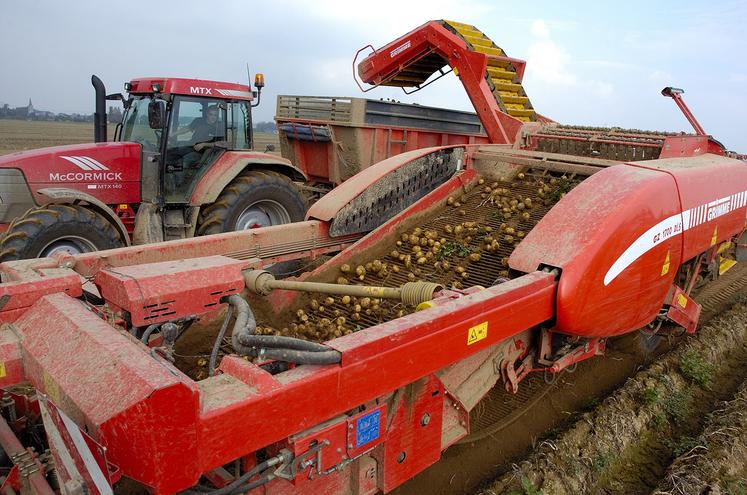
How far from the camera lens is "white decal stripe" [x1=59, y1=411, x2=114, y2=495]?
1568 mm

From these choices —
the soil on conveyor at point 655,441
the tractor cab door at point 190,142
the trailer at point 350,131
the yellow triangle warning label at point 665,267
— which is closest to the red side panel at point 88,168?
the tractor cab door at point 190,142

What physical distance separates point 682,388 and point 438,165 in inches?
99.0

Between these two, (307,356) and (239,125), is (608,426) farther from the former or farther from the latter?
(239,125)

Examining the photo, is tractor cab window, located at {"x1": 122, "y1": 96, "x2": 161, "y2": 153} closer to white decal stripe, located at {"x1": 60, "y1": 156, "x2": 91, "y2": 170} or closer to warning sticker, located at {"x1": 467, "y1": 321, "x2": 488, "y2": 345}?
white decal stripe, located at {"x1": 60, "y1": 156, "x2": 91, "y2": 170}

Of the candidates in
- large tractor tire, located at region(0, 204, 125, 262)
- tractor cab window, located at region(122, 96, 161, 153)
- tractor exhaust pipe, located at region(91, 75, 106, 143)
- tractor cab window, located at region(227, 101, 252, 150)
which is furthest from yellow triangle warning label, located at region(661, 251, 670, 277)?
tractor exhaust pipe, located at region(91, 75, 106, 143)

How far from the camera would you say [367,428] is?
2121 mm

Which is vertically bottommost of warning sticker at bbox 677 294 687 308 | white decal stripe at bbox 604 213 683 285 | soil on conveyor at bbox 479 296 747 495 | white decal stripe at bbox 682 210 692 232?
soil on conveyor at bbox 479 296 747 495

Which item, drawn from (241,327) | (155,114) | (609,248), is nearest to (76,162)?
(155,114)

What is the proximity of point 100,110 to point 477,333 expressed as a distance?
5.55 metres

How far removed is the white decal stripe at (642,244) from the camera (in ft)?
9.62

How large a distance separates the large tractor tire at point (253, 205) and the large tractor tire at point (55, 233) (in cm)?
99

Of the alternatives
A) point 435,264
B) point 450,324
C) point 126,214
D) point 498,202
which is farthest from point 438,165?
point 126,214

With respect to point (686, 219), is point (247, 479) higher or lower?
lower

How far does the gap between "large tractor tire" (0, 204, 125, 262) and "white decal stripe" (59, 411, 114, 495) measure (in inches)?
141
